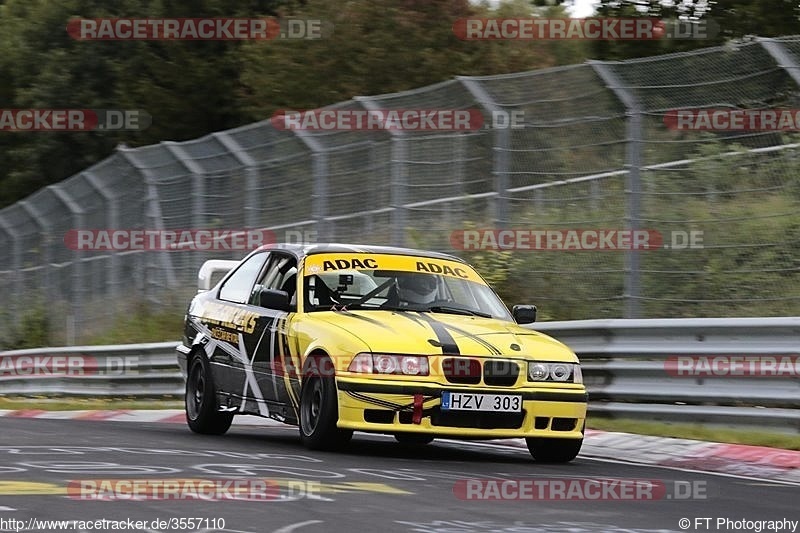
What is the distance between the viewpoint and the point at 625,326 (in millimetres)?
12078

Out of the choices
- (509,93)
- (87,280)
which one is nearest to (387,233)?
(509,93)

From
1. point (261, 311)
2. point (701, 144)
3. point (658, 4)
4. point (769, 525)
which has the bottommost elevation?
point (769, 525)

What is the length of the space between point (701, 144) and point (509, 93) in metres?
2.57

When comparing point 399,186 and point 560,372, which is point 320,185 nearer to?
point 399,186

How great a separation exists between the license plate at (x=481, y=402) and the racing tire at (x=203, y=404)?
2.76 meters

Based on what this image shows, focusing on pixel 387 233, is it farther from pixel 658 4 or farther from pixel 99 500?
pixel 658 4

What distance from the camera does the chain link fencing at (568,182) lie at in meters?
11.9

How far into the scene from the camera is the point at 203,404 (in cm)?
1171

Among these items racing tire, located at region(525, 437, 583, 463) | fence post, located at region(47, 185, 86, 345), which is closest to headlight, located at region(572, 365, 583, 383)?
racing tire, located at region(525, 437, 583, 463)

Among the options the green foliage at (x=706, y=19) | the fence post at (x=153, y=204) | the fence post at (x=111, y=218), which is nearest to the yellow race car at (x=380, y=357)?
the fence post at (x=153, y=204)

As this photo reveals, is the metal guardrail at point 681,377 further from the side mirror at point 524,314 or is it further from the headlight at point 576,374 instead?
the headlight at point 576,374

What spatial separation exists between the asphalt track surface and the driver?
1.03m

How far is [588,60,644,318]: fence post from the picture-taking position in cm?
1257

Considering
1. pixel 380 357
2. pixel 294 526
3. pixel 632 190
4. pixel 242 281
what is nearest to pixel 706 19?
pixel 632 190
